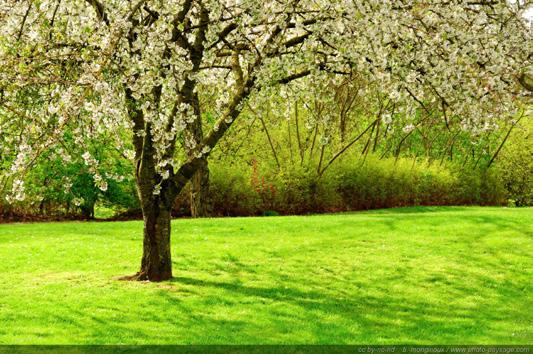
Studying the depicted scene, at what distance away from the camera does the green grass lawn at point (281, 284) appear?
9.52 metres

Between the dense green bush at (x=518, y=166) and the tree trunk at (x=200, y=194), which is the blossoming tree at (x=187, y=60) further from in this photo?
the dense green bush at (x=518, y=166)

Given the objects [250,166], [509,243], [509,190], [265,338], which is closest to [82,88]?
[265,338]

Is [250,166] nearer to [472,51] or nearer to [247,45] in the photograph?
[247,45]

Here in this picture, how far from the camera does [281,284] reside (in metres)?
12.4

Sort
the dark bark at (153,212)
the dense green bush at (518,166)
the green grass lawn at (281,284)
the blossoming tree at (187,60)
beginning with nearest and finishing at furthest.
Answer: the blossoming tree at (187,60) → the green grass lawn at (281,284) → the dark bark at (153,212) → the dense green bush at (518,166)

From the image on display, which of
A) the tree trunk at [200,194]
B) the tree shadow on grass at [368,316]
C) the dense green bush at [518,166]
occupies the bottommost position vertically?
the tree shadow on grass at [368,316]

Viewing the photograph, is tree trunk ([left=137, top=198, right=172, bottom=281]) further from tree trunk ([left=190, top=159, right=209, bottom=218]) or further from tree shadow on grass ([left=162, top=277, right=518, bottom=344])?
tree trunk ([left=190, top=159, right=209, bottom=218])

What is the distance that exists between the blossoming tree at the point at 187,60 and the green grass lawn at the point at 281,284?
1798mm

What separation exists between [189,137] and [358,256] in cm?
565

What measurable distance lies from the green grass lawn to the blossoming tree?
5.90 ft

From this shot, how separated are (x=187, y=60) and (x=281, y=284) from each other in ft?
15.0

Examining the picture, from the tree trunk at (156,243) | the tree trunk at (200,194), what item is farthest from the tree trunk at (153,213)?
the tree trunk at (200,194)

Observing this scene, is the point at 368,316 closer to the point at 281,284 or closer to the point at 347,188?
the point at 281,284

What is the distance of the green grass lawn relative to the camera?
9516 millimetres
